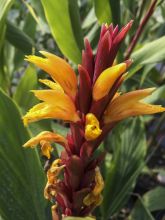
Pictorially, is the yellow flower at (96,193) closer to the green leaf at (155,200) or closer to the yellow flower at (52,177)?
the yellow flower at (52,177)

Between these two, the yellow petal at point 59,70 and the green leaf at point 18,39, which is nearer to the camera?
the yellow petal at point 59,70

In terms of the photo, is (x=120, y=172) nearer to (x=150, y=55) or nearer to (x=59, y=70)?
(x=150, y=55)

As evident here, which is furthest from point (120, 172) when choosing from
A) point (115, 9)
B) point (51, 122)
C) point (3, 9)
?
point (3, 9)

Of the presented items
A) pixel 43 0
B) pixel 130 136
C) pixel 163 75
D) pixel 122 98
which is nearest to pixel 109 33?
pixel 122 98

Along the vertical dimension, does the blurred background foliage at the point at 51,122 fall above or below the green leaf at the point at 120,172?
above

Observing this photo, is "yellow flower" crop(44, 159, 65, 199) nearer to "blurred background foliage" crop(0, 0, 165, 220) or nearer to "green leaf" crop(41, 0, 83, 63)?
"blurred background foliage" crop(0, 0, 165, 220)

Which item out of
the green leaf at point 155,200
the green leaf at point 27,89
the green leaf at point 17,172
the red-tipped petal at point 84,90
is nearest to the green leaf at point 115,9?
the green leaf at point 27,89

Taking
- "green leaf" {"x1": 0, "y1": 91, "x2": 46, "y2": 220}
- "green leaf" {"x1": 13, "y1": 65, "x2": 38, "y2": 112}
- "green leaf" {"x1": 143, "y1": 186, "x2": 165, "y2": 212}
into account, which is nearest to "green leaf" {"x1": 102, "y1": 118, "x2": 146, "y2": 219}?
"green leaf" {"x1": 143, "y1": 186, "x2": 165, "y2": 212}
